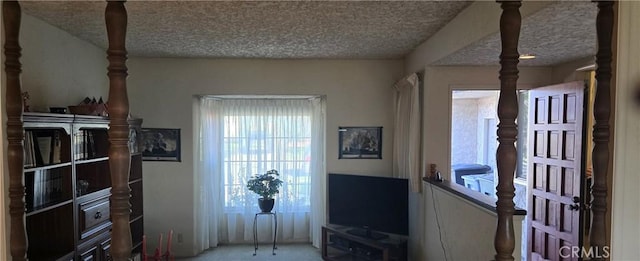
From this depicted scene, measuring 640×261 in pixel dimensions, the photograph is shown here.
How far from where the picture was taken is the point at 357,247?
4117mm

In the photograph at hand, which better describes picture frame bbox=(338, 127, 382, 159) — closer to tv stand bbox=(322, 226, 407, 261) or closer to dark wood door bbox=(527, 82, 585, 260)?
tv stand bbox=(322, 226, 407, 261)

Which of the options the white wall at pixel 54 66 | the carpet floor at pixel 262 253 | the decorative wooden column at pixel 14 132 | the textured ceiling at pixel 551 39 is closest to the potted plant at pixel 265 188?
the carpet floor at pixel 262 253

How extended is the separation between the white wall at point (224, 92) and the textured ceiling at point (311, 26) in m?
0.53

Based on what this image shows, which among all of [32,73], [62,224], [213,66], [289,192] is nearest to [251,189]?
[289,192]

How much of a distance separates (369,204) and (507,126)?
123 inches

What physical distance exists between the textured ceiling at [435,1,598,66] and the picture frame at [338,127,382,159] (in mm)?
1424

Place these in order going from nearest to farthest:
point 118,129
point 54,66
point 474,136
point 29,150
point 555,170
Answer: point 118,129
point 29,150
point 54,66
point 555,170
point 474,136

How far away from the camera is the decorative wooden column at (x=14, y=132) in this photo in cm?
123

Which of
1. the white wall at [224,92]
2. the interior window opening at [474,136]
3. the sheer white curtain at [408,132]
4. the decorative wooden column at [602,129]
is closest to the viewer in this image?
the decorative wooden column at [602,129]

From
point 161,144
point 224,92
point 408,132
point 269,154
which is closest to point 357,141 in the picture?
point 408,132

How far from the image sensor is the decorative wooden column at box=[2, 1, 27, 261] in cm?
123

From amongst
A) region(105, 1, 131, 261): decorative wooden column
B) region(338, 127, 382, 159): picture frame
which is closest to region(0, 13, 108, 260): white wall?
region(105, 1, 131, 261): decorative wooden column

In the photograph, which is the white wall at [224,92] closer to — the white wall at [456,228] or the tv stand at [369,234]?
the tv stand at [369,234]

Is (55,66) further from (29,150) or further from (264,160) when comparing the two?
(264,160)
